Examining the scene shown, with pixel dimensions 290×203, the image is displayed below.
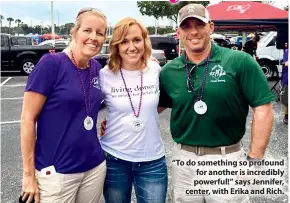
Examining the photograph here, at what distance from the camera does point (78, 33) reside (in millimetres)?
2121

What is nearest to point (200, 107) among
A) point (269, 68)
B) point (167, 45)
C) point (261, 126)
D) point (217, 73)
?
point (217, 73)

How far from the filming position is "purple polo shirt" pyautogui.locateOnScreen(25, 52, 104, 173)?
1962 millimetres

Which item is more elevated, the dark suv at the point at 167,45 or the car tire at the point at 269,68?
the dark suv at the point at 167,45

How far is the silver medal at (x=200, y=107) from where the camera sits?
209 centimetres

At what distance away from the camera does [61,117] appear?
2014 millimetres

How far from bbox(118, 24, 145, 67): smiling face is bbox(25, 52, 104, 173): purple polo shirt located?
0.34 m

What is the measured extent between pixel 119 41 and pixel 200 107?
72 cm

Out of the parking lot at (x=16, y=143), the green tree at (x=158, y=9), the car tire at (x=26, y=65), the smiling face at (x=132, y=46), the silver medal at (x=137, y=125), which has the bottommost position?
the parking lot at (x=16, y=143)

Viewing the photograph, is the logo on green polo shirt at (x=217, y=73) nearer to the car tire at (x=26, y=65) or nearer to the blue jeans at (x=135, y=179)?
the blue jeans at (x=135, y=179)

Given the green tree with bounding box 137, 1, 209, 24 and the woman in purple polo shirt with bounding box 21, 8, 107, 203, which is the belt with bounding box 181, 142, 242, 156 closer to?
the woman in purple polo shirt with bounding box 21, 8, 107, 203

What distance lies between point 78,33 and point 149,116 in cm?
72

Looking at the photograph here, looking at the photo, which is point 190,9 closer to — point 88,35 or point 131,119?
point 88,35

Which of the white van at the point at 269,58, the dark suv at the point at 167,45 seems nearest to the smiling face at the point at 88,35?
the white van at the point at 269,58

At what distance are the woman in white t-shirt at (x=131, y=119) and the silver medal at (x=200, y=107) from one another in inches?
13.9
